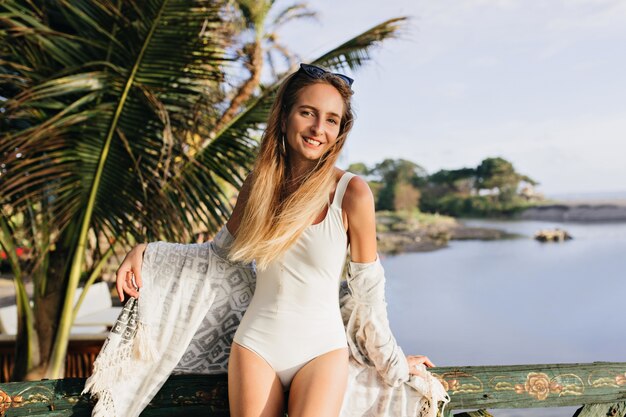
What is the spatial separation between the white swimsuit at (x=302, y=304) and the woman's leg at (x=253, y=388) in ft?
0.07

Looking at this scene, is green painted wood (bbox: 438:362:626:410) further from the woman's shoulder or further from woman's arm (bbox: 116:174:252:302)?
woman's arm (bbox: 116:174:252:302)

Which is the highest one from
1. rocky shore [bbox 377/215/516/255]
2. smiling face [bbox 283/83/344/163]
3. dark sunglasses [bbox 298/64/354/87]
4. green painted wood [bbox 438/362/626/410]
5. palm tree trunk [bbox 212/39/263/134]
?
palm tree trunk [bbox 212/39/263/134]

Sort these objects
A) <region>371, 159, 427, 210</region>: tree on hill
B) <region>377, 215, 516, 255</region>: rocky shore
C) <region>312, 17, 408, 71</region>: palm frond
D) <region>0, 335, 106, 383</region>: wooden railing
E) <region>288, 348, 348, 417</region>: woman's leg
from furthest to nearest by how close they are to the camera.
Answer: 1. <region>371, 159, 427, 210</region>: tree on hill
2. <region>377, 215, 516, 255</region>: rocky shore
3. <region>0, 335, 106, 383</region>: wooden railing
4. <region>312, 17, 408, 71</region>: palm frond
5. <region>288, 348, 348, 417</region>: woman's leg

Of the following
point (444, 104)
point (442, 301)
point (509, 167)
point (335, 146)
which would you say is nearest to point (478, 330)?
point (442, 301)

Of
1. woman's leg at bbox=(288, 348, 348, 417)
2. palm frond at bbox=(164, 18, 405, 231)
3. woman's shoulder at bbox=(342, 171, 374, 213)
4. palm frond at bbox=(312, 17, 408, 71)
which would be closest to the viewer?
woman's leg at bbox=(288, 348, 348, 417)

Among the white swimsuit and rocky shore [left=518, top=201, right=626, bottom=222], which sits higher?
the white swimsuit

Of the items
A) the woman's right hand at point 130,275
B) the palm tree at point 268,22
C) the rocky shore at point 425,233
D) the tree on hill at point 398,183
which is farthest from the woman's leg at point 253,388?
the tree on hill at point 398,183

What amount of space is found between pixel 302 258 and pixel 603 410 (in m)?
0.92

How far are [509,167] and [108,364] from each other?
57.0ft

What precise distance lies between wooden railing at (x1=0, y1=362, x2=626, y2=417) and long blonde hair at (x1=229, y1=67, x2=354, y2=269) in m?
0.37

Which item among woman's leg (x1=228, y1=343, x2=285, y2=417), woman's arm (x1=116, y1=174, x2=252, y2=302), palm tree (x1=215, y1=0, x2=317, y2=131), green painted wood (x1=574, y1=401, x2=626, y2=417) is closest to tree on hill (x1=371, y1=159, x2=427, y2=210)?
palm tree (x1=215, y1=0, x2=317, y2=131)

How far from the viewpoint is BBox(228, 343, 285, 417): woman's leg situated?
1343 mm

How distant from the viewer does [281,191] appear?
160 cm

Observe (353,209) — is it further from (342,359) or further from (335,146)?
(342,359)
